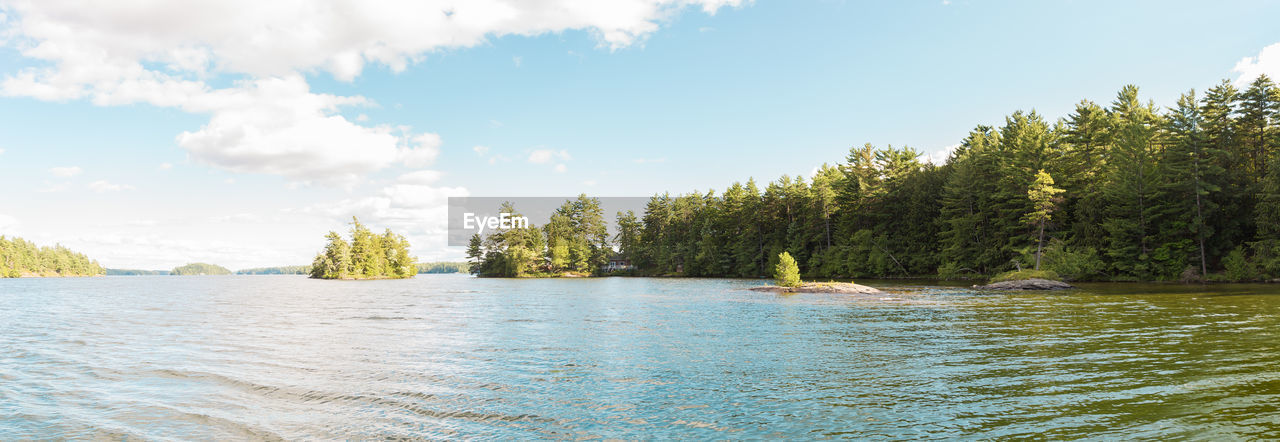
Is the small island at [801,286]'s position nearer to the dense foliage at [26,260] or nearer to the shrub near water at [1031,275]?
the shrub near water at [1031,275]

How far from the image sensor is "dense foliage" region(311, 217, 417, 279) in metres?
126

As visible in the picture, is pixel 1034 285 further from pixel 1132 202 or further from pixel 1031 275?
Result: pixel 1132 202

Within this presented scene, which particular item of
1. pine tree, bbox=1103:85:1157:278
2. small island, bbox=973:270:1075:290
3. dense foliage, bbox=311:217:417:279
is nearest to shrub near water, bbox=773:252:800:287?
small island, bbox=973:270:1075:290

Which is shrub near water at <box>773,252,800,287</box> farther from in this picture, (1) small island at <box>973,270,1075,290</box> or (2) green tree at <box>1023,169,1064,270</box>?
(2) green tree at <box>1023,169,1064,270</box>

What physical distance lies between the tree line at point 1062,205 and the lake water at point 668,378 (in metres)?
32.5

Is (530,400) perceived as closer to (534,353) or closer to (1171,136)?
(534,353)

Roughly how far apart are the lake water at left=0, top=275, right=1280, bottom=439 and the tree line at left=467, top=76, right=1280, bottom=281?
32.5 m

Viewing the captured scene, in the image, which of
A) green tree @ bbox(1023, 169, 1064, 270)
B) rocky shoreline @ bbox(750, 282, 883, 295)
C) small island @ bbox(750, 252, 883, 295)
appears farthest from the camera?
green tree @ bbox(1023, 169, 1064, 270)

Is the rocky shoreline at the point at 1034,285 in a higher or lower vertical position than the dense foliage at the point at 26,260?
lower

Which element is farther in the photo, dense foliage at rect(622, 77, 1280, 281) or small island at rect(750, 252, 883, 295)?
dense foliage at rect(622, 77, 1280, 281)

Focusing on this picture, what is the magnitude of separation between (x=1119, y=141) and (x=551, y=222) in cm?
11090

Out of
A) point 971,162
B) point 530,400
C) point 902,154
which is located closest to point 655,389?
point 530,400

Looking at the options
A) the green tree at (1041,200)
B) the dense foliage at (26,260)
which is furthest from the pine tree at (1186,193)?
the dense foliage at (26,260)

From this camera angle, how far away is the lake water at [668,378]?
988 cm
